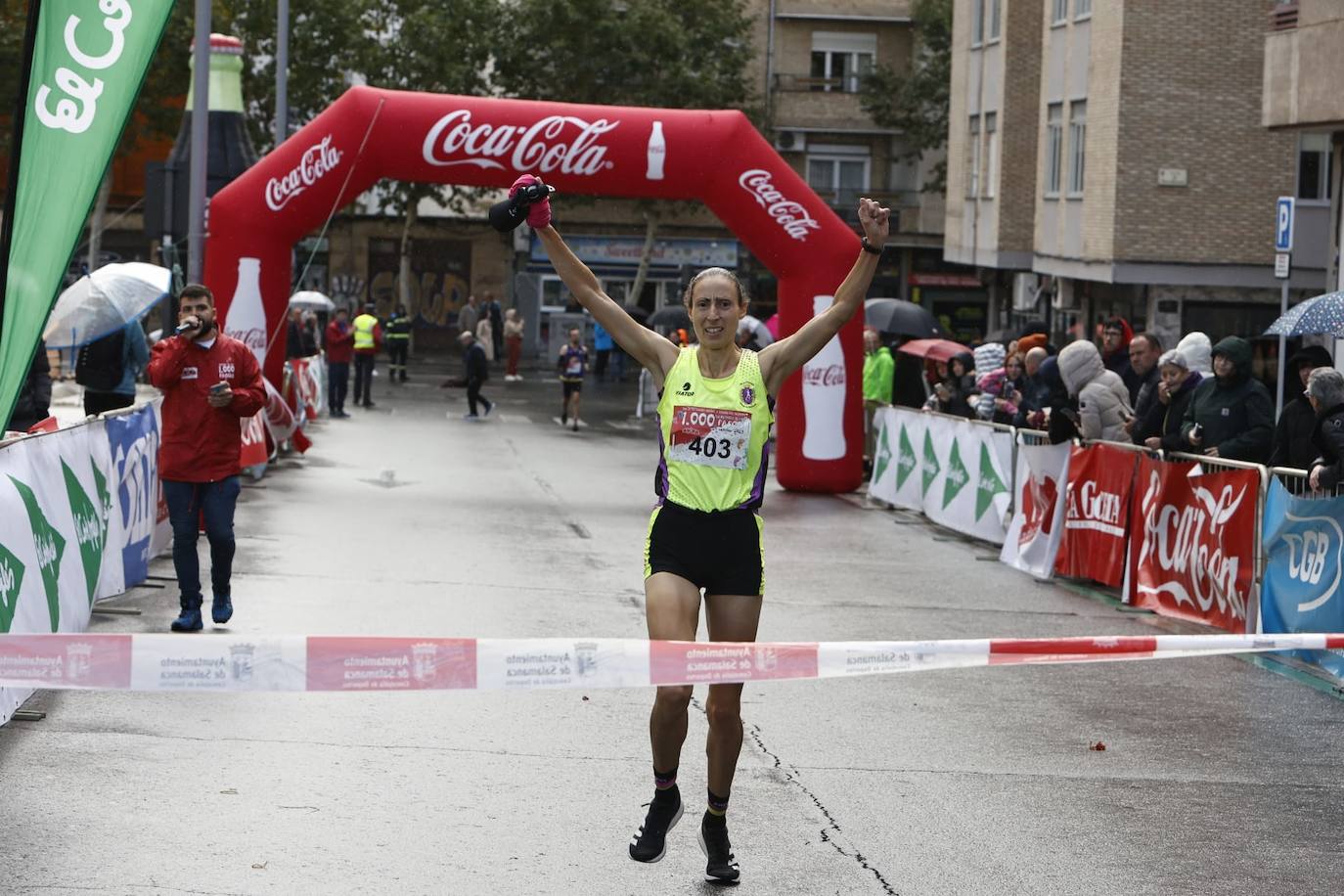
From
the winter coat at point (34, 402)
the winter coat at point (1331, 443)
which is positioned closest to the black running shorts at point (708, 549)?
the winter coat at point (1331, 443)

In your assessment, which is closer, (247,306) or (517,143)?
(517,143)

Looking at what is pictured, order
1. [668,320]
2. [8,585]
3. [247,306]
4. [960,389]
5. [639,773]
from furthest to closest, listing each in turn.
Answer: [668,320]
[960,389]
[247,306]
[8,585]
[639,773]

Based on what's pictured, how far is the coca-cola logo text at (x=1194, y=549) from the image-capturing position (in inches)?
473

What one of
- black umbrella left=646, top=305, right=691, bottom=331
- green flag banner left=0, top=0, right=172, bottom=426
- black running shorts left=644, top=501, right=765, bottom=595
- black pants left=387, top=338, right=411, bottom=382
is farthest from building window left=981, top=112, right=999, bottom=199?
black running shorts left=644, top=501, right=765, bottom=595

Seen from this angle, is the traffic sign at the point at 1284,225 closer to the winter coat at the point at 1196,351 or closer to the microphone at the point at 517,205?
the winter coat at the point at 1196,351

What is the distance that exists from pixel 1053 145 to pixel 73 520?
2980 centimetres

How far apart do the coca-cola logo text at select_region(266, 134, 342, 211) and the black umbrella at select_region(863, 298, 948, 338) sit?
8170 millimetres

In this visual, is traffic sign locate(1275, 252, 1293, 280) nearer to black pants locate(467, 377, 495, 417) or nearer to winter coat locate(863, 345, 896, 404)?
winter coat locate(863, 345, 896, 404)

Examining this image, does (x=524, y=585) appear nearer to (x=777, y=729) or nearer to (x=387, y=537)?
(x=387, y=537)

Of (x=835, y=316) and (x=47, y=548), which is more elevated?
(x=835, y=316)

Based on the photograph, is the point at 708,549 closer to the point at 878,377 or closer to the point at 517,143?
the point at 517,143

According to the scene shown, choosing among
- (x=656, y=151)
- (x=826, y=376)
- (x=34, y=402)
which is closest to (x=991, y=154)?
(x=826, y=376)

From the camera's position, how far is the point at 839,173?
58.2 metres

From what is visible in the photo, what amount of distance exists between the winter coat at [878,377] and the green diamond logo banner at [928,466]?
3.22 meters
